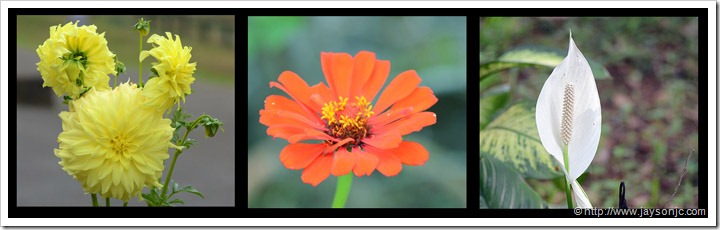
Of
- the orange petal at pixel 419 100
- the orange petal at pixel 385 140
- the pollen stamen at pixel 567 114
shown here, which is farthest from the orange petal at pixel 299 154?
the pollen stamen at pixel 567 114

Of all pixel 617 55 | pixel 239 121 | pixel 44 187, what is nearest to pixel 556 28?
pixel 617 55

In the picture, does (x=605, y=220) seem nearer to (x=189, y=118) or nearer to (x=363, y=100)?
(x=363, y=100)

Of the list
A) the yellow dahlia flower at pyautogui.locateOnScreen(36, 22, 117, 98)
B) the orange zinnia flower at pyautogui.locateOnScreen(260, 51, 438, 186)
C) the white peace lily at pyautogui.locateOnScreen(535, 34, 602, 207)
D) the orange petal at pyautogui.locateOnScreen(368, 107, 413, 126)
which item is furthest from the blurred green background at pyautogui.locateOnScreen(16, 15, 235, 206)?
the white peace lily at pyautogui.locateOnScreen(535, 34, 602, 207)

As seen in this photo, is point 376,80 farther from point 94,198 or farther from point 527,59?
point 94,198

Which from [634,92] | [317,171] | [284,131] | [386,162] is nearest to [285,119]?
[284,131]

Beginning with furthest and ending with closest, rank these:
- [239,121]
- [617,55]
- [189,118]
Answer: [617,55]
[239,121]
[189,118]

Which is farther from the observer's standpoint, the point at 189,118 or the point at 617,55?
the point at 617,55

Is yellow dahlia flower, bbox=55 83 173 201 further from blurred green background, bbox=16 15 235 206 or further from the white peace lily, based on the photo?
the white peace lily

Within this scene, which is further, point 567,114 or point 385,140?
point 385,140
